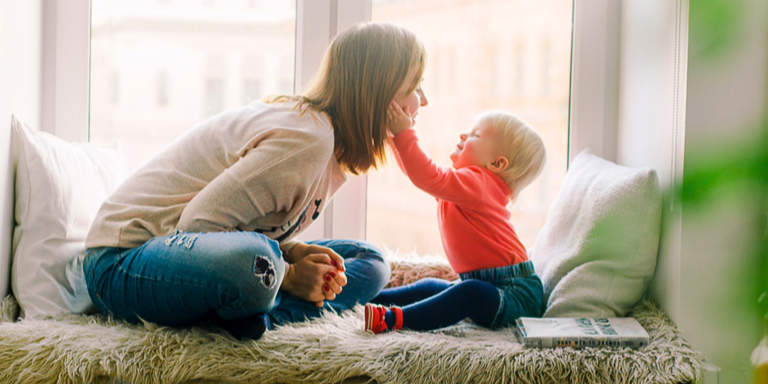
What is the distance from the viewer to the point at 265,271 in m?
1.00

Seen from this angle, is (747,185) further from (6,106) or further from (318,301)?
(6,106)

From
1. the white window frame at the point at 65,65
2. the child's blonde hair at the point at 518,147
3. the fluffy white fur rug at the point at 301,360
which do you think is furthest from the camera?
the white window frame at the point at 65,65

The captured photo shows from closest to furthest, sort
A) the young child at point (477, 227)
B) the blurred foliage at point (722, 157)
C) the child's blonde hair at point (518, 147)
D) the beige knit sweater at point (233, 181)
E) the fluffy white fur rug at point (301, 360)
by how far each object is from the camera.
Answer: the blurred foliage at point (722, 157) < the fluffy white fur rug at point (301, 360) < the beige knit sweater at point (233, 181) < the young child at point (477, 227) < the child's blonde hair at point (518, 147)

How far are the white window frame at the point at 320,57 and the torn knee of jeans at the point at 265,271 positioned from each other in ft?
2.59

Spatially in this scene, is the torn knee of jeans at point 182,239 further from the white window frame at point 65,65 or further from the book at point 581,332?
the white window frame at point 65,65

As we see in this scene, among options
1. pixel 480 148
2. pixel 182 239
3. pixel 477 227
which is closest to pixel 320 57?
pixel 480 148

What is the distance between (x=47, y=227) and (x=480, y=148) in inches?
38.3

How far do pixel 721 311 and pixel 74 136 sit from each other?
1676 mm

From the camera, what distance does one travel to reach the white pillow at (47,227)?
122 centimetres

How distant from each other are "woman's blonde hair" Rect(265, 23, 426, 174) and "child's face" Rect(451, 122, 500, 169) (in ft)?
0.79

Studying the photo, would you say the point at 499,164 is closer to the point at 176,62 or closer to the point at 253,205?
the point at 253,205

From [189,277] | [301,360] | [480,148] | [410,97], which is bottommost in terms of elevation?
[301,360]

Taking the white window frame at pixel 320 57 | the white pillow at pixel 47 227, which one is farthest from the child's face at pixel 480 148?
the white pillow at pixel 47 227

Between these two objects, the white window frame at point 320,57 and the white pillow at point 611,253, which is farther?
the white window frame at point 320,57
